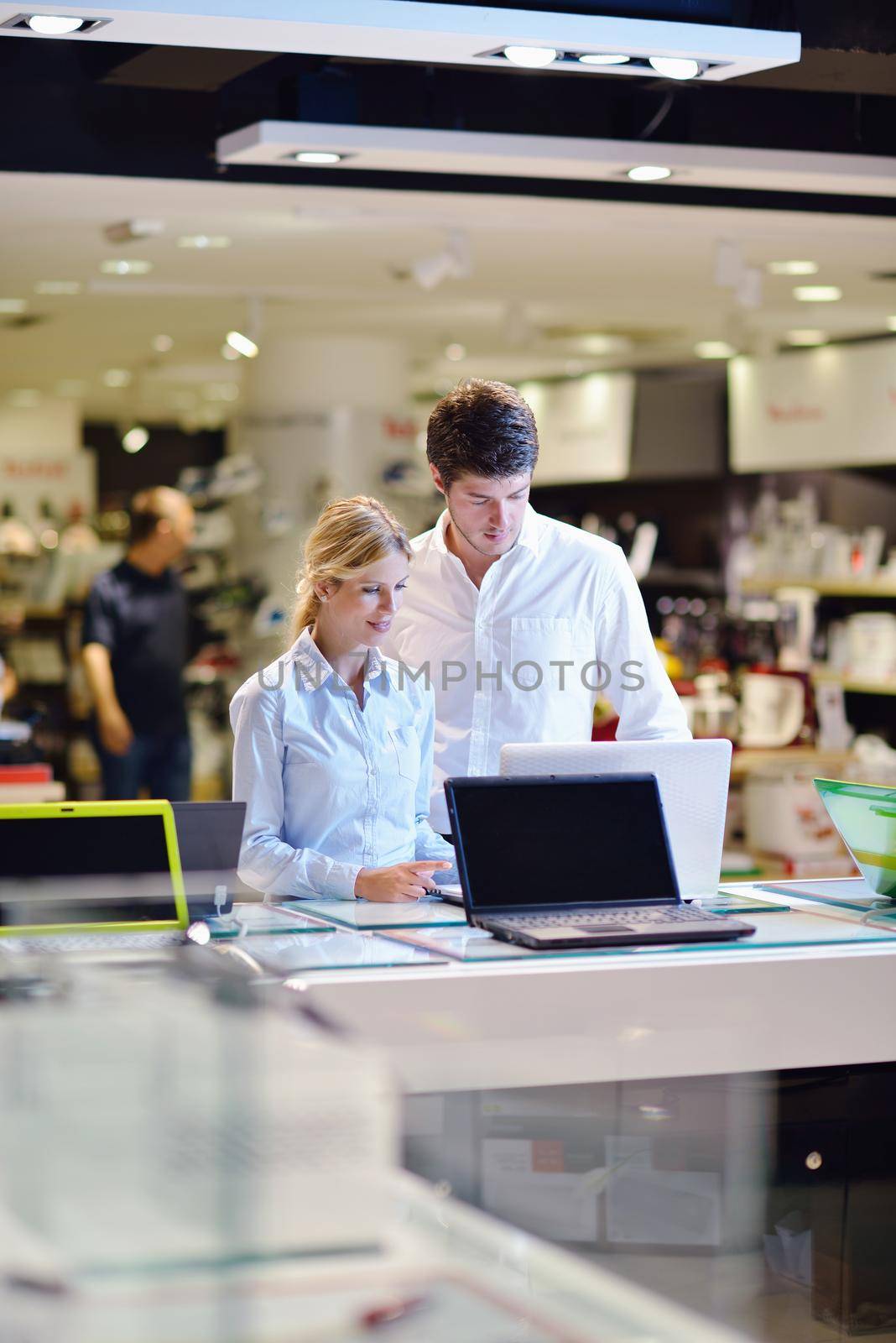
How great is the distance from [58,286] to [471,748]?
5441 millimetres

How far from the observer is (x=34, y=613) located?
480 inches

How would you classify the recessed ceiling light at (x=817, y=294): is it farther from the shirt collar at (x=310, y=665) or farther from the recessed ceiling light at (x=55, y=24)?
the shirt collar at (x=310, y=665)

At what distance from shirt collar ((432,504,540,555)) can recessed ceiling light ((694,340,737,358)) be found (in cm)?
624

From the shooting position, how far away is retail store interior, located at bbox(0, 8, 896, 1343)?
3.62 feet

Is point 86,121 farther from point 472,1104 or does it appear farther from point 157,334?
point 157,334

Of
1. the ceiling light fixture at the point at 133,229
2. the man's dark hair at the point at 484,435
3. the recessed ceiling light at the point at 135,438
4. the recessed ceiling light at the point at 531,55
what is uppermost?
the ceiling light fixture at the point at 133,229

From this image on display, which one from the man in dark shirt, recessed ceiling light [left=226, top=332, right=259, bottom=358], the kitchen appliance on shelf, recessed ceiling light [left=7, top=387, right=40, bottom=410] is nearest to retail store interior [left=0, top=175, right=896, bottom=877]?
the kitchen appliance on shelf

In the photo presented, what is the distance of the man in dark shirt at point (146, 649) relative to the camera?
732 centimetres

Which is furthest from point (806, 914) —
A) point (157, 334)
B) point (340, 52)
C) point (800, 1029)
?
point (157, 334)

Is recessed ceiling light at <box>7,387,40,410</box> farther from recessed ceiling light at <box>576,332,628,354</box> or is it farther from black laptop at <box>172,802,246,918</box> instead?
black laptop at <box>172,802,246,918</box>

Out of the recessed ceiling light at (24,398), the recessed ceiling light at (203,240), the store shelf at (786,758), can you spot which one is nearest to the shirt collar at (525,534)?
the recessed ceiling light at (203,240)

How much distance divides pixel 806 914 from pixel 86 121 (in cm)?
359

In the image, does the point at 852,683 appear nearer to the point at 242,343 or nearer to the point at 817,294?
the point at 817,294

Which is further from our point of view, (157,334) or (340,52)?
(157,334)
